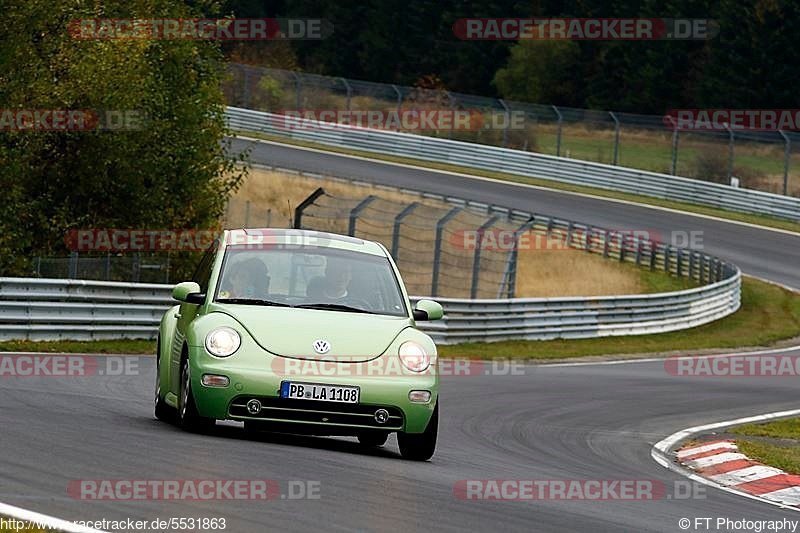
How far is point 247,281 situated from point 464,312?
14785 mm

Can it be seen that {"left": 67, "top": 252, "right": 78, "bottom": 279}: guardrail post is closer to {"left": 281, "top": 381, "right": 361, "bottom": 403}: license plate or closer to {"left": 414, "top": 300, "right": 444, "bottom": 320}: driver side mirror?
{"left": 414, "top": 300, "right": 444, "bottom": 320}: driver side mirror

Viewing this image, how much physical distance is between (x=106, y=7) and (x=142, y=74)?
185 centimetres

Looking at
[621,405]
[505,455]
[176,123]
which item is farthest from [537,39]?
[505,455]

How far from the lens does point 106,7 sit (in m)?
27.0

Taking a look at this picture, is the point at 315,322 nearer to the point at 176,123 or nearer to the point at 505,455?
the point at 505,455

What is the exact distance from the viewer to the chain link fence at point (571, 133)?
166 ft

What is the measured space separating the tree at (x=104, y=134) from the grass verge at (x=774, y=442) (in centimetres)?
1240

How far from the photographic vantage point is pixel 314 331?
32.5 feet

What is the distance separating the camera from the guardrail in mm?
48500
